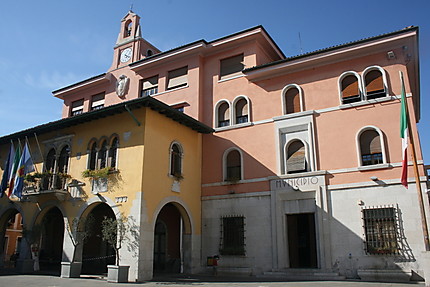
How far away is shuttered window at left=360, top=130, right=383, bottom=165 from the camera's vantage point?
51.3ft

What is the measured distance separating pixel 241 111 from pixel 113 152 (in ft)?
21.9

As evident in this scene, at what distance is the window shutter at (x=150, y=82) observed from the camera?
22.5 metres

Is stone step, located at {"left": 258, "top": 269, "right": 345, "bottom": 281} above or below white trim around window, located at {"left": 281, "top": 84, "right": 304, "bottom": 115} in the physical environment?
below

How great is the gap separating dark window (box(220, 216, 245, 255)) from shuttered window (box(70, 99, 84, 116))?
13.3 meters

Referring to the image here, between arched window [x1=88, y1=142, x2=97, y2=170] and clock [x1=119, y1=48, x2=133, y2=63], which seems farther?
clock [x1=119, y1=48, x2=133, y2=63]

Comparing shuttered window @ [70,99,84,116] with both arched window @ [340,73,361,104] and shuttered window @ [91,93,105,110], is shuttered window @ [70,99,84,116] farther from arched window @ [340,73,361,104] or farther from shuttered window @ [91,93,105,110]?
arched window @ [340,73,361,104]

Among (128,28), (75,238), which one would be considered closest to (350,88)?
(75,238)

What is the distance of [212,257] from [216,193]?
307 cm

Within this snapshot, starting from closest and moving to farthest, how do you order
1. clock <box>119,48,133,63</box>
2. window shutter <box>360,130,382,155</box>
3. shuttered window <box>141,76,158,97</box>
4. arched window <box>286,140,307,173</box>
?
window shutter <box>360,130,382,155</box> < arched window <box>286,140,307,173</box> < shuttered window <box>141,76,158,97</box> < clock <box>119,48,133,63</box>

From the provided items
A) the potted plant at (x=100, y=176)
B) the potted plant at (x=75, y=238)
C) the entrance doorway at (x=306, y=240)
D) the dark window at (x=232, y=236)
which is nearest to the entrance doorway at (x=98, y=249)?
the potted plant at (x=75, y=238)

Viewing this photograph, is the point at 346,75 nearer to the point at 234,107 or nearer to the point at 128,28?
the point at 234,107

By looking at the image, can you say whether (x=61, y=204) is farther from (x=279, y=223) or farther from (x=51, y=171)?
(x=279, y=223)

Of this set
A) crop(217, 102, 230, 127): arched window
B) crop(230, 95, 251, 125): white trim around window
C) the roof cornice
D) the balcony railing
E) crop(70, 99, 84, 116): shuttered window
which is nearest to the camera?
the roof cornice

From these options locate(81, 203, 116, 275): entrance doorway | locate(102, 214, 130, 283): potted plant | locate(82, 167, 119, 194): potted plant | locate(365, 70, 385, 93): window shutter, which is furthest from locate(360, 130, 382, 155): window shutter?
locate(81, 203, 116, 275): entrance doorway
